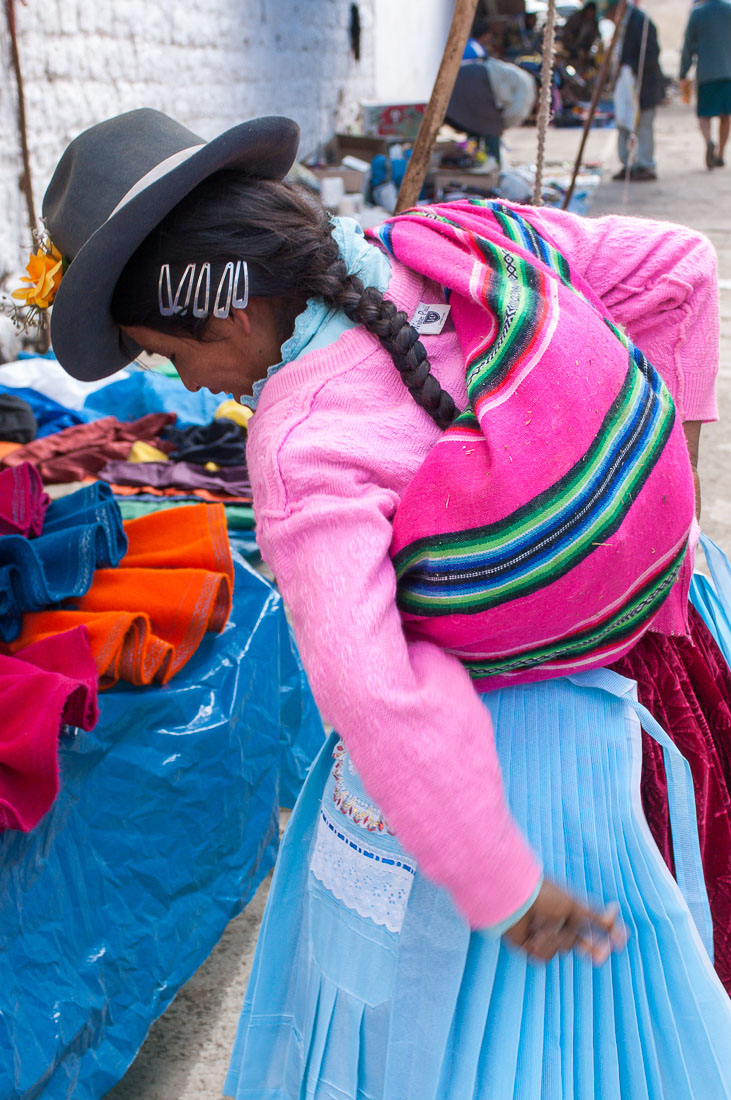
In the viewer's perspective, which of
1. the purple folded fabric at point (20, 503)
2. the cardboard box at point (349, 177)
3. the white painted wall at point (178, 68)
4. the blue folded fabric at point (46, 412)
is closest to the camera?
the purple folded fabric at point (20, 503)

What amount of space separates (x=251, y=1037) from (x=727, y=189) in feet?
33.8

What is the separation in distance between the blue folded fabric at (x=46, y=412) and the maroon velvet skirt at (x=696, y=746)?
3215 mm

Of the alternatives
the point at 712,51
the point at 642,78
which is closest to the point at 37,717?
the point at 642,78

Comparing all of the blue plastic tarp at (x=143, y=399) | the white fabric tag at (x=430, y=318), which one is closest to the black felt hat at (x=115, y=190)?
the white fabric tag at (x=430, y=318)

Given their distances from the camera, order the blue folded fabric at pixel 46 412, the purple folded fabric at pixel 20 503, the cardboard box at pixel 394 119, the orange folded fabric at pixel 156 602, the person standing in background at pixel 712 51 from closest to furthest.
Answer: the orange folded fabric at pixel 156 602 < the purple folded fabric at pixel 20 503 < the blue folded fabric at pixel 46 412 < the cardboard box at pixel 394 119 < the person standing in background at pixel 712 51

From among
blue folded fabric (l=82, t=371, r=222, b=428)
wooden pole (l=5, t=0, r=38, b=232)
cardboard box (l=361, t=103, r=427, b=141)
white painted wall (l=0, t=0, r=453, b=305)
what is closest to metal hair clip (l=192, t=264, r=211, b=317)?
white painted wall (l=0, t=0, r=453, b=305)

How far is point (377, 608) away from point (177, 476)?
Result: 9.07ft

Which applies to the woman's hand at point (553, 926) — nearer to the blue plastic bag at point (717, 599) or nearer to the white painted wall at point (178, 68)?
the blue plastic bag at point (717, 599)

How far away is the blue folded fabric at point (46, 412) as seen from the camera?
13.0ft

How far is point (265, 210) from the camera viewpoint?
3.51ft

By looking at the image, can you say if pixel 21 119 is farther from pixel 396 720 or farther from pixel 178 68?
pixel 396 720

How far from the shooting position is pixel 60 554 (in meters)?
1.83

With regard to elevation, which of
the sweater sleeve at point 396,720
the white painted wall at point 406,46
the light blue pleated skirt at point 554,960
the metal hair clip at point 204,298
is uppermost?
the white painted wall at point 406,46

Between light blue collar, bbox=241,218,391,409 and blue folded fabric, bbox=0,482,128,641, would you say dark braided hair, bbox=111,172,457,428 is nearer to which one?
light blue collar, bbox=241,218,391,409
